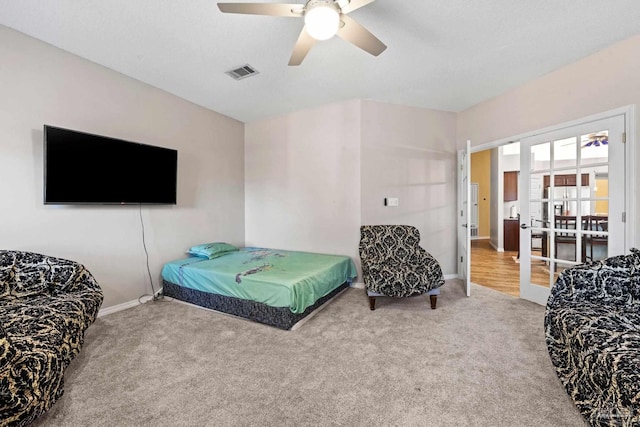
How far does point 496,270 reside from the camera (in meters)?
4.50

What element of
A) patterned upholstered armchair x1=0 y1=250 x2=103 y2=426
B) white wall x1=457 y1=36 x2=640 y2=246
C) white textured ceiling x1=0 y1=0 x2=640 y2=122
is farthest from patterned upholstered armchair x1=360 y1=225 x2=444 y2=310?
patterned upholstered armchair x1=0 y1=250 x2=103 y2=426

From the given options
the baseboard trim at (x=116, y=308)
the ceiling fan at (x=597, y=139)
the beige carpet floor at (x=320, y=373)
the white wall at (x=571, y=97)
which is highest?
the white wall at (x=571, y=97)

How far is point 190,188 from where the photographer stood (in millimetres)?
3703

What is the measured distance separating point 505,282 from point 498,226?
3.33 metres

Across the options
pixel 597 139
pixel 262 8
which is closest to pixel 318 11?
pixel 262 8

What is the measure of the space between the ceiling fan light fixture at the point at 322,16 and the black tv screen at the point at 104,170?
2344 millimetres

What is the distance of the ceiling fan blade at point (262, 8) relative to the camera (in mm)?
1561

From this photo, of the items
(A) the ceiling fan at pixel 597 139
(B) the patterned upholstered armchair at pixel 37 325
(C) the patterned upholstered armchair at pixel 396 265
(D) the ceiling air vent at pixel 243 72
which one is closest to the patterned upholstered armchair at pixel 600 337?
(C) the patterned upholstered armchair at pixel 396 265

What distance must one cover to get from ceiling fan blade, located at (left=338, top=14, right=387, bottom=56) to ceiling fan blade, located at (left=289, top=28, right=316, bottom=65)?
222mm

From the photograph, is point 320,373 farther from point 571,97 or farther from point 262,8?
point 571,97

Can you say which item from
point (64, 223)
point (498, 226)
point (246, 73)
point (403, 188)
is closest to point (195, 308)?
point (64, 223)

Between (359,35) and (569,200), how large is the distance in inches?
106

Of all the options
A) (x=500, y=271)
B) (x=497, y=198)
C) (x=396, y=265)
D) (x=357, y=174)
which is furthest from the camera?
(x=497, y=198)

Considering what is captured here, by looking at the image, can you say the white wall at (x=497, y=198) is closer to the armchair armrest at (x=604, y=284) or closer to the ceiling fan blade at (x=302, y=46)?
the armchair armrest at (x=604, y=284)
